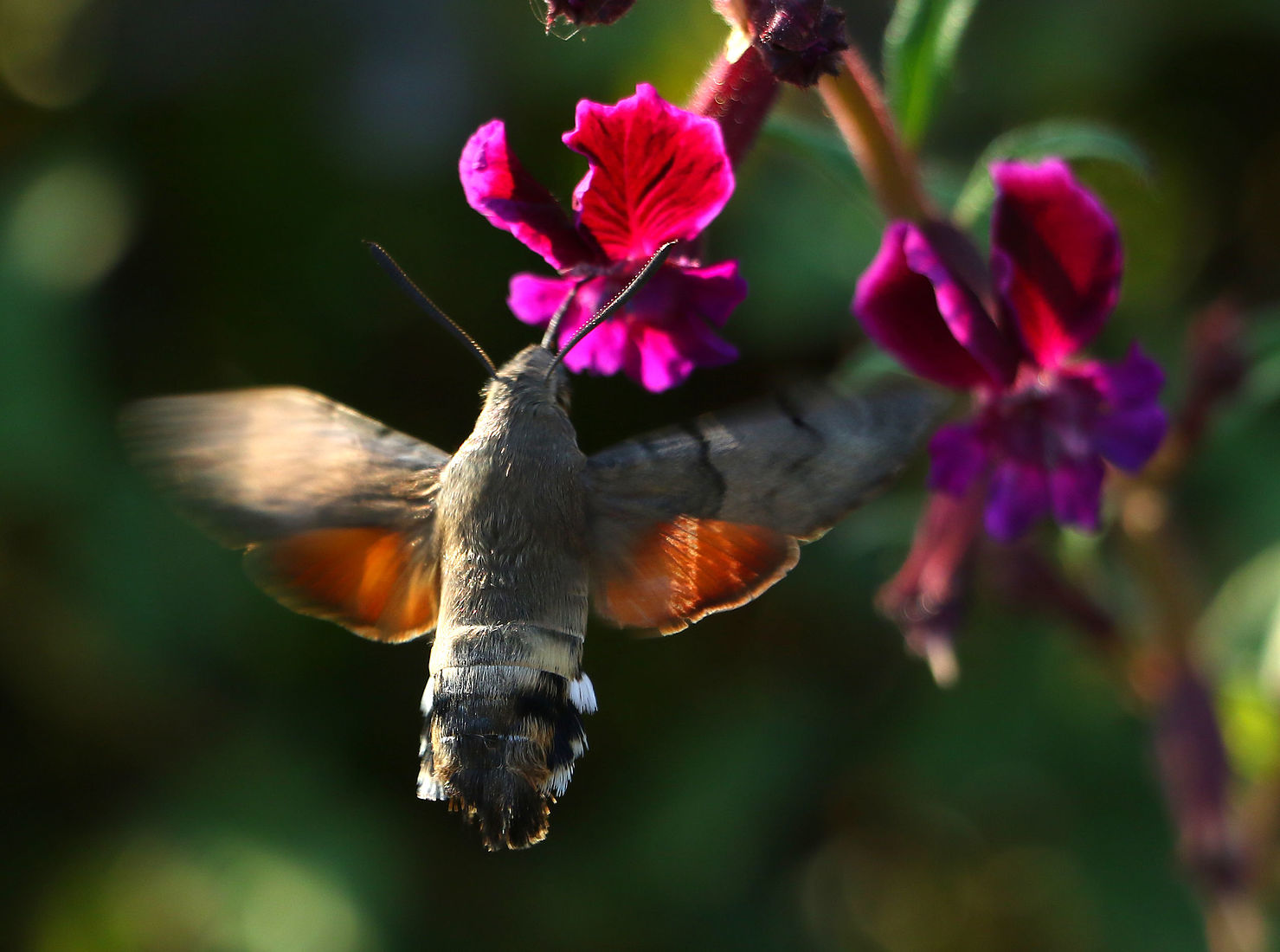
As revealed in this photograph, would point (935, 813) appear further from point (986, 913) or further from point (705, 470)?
point (705, 470)

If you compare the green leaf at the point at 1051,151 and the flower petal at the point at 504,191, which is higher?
the flower petal at the point at 504,191

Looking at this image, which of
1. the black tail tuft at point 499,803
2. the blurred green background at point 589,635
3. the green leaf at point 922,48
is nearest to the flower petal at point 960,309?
the green leaf at point 922,48

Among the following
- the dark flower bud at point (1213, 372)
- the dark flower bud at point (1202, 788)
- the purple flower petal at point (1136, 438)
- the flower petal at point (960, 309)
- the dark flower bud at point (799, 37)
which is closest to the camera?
the dark flower bud at point (799, 37)

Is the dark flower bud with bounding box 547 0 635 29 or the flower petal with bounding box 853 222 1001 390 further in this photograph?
the flower petal with bounding box 853 222 1001 390

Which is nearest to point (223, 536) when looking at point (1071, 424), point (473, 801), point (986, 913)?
point (473, 801)

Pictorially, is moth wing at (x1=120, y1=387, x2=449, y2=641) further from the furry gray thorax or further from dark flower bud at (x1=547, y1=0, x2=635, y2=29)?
dark flower bud at (x1=547, y1=0, x2=635, y2=29)

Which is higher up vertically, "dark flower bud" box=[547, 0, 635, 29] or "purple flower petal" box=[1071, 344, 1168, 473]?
"dark flower bud" box=[547, 0, 635, 29]

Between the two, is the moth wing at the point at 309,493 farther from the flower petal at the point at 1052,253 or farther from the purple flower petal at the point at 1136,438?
the purple flower petal at the point at 1136,438

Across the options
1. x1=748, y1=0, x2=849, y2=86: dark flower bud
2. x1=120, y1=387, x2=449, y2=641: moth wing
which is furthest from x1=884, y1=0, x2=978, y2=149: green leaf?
x1=120, y1=387, x2=449, y2=641: moth wing

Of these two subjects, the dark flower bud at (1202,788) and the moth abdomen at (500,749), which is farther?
the dark flower bud at (1202,788)

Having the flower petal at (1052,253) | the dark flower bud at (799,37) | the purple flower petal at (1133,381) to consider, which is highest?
the dark flower bud at (799,37)
